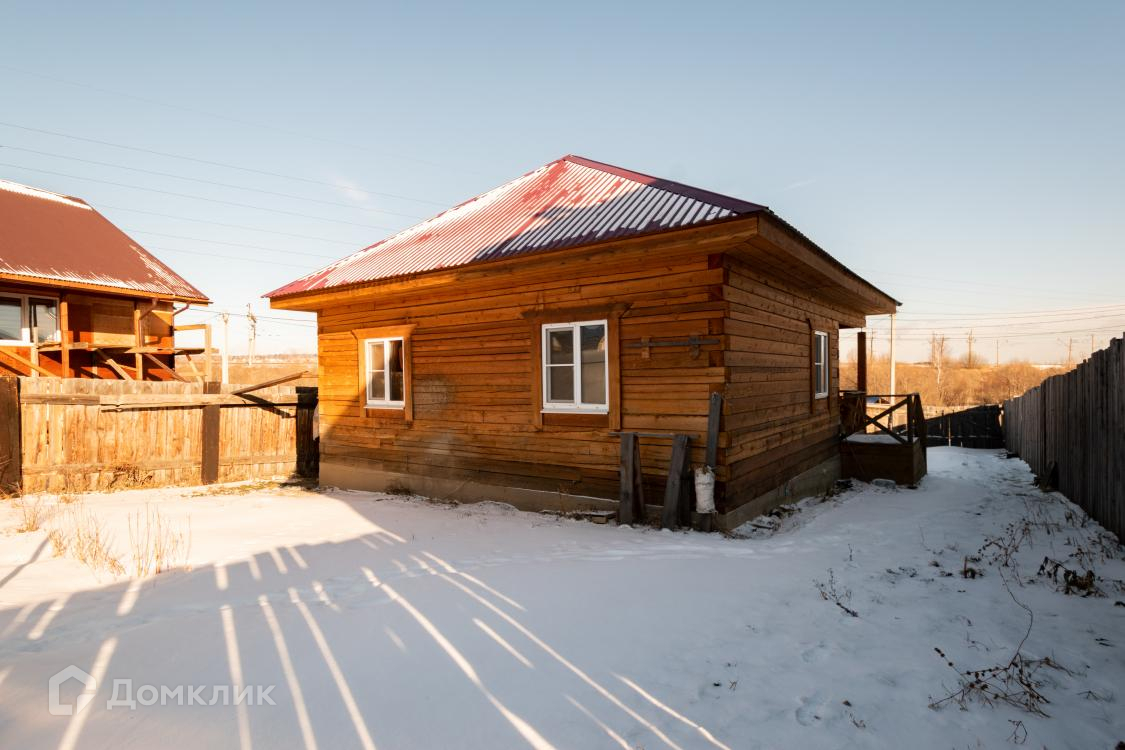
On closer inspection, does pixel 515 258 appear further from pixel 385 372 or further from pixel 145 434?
pixel 145 434

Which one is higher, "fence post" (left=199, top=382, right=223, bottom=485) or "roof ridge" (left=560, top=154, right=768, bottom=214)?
"roof ridge" (left=560, top=154, right=768, bottom=214)

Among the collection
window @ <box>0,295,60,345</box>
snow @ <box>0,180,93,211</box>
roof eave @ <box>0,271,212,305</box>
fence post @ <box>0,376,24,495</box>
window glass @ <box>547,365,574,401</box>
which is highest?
snow @ <box>0,180,93,211</box>

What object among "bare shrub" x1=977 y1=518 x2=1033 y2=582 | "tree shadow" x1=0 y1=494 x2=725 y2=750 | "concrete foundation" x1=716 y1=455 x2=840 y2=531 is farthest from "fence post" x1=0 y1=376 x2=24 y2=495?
"bare shrub" x1=977 y1=518 x2=1033 y2=582

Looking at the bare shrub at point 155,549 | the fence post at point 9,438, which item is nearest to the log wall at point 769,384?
the bare shrub at point 155,549

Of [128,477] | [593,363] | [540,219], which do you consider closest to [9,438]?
[128,477]

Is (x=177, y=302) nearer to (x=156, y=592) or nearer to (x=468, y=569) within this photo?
(x=156, y=592)

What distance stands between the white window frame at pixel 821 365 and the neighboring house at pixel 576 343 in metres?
0.07

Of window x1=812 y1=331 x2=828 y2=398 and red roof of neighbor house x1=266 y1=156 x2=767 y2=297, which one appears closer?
red roof of neighbor house x1=266 y1=156 x2=767 y2=297

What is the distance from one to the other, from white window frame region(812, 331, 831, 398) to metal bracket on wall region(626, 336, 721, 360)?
4479 millimetres

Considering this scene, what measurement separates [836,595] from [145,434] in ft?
41.0

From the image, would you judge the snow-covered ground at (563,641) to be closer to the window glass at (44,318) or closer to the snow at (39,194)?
the window glass at (44,318)

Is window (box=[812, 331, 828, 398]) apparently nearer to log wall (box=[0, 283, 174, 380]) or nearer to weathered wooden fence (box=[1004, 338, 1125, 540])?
weathered wooden fence (box=[1004, 338, 1125, 540])

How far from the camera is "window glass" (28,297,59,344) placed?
1470cm

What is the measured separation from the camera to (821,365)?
36.8 ft
